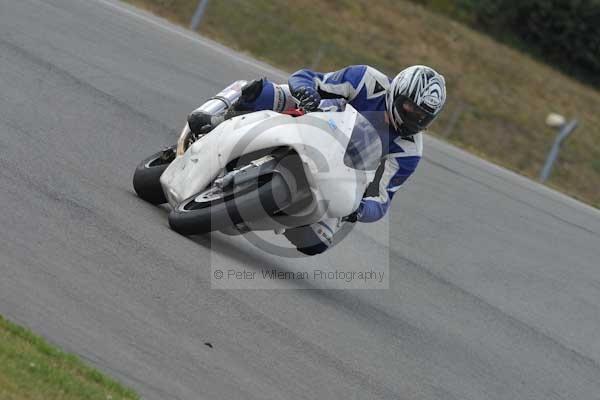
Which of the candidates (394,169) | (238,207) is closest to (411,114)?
(394,169)

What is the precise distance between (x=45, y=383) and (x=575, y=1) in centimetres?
2734

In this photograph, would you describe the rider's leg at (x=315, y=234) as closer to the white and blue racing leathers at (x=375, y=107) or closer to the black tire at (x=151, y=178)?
the white and blue racing leathers at (x=375, y=107)

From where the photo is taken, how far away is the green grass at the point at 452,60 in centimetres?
2080

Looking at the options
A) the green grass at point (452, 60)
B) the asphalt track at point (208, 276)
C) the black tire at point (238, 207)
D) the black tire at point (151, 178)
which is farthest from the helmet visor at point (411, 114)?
the green grass at point (452, 60)

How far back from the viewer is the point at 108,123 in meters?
10.4

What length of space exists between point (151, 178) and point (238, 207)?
1.15 meters

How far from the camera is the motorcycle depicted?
23.5ft

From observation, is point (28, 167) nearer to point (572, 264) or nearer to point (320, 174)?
point (320, 174)

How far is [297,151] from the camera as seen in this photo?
714 centimetres

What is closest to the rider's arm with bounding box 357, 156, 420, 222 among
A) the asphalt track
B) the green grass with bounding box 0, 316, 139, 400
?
the asphalt track

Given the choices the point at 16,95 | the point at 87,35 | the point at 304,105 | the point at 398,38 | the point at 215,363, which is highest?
the point at 304,105

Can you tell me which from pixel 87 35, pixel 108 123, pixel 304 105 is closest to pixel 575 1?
pixel 87 35

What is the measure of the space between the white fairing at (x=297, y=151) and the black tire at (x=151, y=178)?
1.04ft

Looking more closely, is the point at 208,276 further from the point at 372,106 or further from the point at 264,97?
the point at 372,106
